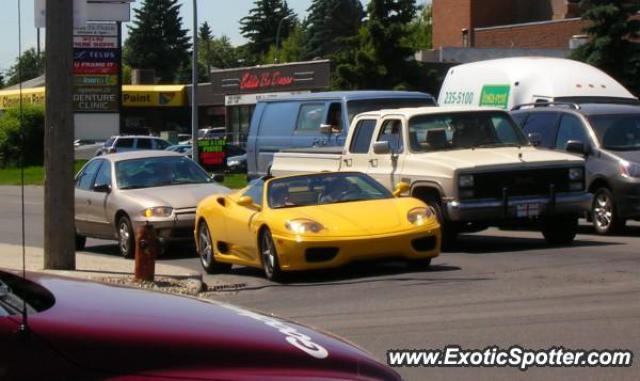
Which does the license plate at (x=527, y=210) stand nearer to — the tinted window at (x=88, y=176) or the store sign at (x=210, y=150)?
the tinted window at (x=88, y=176)

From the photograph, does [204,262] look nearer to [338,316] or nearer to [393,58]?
[338,316]

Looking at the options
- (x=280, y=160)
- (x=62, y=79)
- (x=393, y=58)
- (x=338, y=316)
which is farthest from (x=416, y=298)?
(x=393, y=58)

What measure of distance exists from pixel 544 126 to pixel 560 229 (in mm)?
3546

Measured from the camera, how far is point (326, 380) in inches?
139

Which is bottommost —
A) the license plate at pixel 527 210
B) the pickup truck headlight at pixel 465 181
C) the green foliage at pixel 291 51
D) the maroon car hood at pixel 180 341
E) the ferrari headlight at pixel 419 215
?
the license plate at pixel 527 210

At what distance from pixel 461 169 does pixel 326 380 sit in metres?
11.4

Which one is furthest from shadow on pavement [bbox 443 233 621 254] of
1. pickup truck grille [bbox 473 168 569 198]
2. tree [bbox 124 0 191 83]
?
tree [bbox 124 0 191 83]

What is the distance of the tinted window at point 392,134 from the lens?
53.7 ft

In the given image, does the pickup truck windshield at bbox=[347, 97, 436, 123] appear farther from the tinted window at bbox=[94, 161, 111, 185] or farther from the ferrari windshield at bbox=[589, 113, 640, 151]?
the tinted window at bbox=[94, 161, 111, 185]

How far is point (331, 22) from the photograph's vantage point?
109500 mm

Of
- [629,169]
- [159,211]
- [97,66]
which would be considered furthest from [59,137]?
[97,66]

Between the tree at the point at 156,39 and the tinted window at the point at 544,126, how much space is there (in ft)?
336

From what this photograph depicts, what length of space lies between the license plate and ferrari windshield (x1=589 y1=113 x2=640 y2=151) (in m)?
3.00

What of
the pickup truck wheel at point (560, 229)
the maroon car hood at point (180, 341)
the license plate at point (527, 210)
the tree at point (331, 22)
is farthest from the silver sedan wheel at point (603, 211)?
the tree at point (331, 22)
